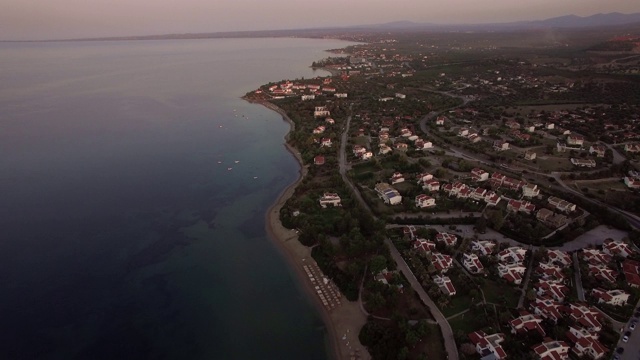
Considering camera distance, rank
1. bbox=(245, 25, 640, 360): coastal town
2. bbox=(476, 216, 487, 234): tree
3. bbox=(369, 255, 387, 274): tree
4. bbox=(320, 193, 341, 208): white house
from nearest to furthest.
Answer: bbox=(245, 25, 640, 360): coastal town → bbox=(369, 255, 387, 274): tree → bbox=(476, 216, 487, 234): tree → bbox=(320, 193, 341, 208): white house

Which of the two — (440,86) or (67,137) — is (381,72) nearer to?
(440,86)

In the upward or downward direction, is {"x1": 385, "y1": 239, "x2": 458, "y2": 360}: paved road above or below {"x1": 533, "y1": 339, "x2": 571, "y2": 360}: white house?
below

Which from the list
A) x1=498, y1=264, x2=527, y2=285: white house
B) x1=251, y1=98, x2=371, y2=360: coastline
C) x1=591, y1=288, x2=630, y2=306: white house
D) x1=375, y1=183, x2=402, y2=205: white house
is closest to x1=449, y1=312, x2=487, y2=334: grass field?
x1=498, y1=264, x2=527, y2=285: white house

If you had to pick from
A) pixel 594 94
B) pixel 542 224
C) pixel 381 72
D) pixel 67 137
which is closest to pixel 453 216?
pixel 542 224

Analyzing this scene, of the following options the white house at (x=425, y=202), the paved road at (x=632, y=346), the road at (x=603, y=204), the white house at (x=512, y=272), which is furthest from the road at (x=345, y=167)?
the road at (x=603, y=204)

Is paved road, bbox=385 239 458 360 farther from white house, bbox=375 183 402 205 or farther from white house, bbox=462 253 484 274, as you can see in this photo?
white house, bbox=375 183 402 205

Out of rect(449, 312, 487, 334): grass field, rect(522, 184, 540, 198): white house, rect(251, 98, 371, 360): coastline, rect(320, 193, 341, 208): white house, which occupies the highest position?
rect(522, 184, 540, 198): white house

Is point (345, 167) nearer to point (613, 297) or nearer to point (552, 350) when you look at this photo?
point (613, 297)
